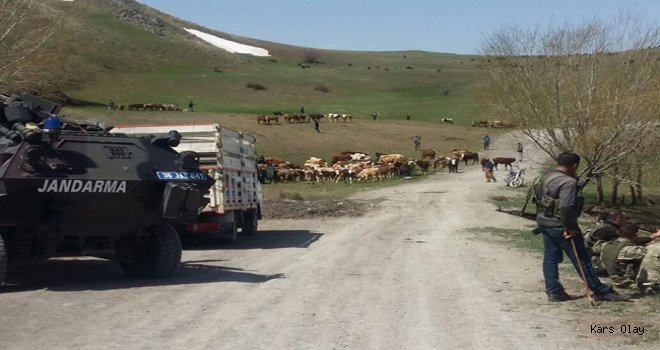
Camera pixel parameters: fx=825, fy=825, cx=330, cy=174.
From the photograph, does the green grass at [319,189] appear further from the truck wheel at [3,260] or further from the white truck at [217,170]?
the truck wheel at [3,260]

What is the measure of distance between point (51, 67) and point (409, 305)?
2383cm

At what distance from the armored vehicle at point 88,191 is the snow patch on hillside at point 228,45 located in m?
123

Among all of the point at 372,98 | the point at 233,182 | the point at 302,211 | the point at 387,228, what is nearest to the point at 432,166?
the point at 302,211

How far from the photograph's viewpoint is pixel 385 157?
47.7 meters

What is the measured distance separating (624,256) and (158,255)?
20.8 ft

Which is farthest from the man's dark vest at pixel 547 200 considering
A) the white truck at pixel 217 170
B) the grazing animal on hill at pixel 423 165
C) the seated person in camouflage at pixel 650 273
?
the grazing animal on hill at pixel 423 165

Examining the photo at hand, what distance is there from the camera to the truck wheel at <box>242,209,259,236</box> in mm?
19312

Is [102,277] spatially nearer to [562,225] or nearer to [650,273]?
[562,225]

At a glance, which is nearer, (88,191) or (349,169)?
(88,191)

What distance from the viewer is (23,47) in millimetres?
27406

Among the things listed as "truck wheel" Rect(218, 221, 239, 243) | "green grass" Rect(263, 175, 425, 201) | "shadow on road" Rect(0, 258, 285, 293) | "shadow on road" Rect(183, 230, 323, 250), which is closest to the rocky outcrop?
"green grass" Rect(263, 175, 425, 201)

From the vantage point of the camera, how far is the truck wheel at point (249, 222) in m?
19.3

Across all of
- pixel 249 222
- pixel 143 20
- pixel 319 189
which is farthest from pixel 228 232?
pixel 143 20

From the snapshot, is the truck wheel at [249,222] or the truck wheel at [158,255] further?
the truck wheel at [249,222]
